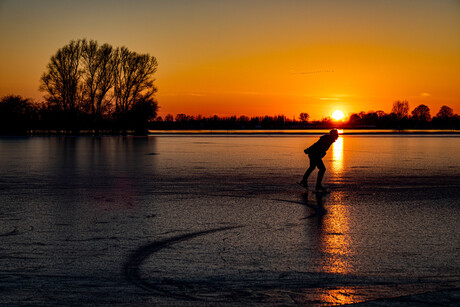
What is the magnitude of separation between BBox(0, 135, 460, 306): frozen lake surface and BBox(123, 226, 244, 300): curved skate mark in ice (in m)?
0.01

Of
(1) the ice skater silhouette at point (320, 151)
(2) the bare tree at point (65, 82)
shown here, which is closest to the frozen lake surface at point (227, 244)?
(1) the ice skater silhouette at point (320, 151)

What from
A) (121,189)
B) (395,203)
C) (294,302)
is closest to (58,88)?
(121,189)

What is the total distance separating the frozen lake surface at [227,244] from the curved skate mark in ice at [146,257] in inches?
0.5

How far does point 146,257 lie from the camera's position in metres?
5.91

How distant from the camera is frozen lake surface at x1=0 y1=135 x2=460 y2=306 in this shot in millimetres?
4648

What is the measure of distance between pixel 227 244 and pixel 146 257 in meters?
1.14

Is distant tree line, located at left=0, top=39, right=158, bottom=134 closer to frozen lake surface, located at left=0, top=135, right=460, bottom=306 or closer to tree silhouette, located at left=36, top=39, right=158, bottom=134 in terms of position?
tree silhouette, located at left=36, top=39, right=158, bottom=134

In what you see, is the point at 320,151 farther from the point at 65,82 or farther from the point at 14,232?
the point at 65,82

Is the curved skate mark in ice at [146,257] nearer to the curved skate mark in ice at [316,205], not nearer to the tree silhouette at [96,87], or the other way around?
the curved skate mark in ice at [316,205]

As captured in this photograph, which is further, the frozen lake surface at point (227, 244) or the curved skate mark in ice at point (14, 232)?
the curved skate mark in ice at point (14, 232)

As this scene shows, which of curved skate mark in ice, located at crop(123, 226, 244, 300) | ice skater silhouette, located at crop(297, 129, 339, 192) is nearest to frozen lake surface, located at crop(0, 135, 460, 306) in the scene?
curved skate mark in ice, located at crop(123, 226, 244, 300)

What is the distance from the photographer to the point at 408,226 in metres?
7.83

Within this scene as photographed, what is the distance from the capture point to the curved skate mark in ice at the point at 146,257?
4.76 metres

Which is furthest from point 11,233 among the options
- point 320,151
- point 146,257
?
point 320,151
